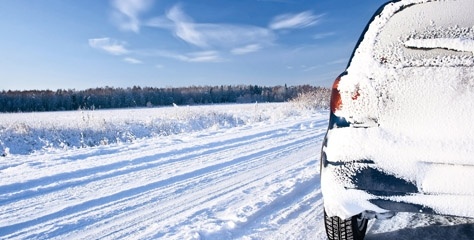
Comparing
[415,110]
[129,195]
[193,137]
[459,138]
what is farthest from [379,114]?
[193,137]

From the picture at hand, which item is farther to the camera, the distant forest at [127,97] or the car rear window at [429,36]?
the distant forest at [127,97]

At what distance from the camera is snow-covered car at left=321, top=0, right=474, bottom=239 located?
1.80 m

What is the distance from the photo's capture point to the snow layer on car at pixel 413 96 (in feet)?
5.91

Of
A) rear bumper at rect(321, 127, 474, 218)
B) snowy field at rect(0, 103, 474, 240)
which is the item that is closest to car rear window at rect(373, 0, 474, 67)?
rear bumper at rect(321, 127, 474, 218)

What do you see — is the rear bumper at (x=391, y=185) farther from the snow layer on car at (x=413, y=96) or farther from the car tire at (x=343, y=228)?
the car tire at (x=343, y=228)

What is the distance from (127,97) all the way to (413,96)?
226ft

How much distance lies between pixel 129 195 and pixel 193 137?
4.87 metres

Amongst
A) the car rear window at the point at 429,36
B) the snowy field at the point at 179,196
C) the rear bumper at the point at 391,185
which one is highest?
the car rear window at the point at 429,36

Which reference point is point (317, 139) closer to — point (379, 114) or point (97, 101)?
point (379, 114)

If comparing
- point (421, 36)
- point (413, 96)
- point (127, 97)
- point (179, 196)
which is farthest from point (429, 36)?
point (127, 97)

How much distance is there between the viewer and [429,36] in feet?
6.75

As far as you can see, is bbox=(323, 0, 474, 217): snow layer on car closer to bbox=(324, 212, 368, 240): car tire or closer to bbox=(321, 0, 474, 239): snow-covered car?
bbox=(321, 0, 474, 239): snow-covered car

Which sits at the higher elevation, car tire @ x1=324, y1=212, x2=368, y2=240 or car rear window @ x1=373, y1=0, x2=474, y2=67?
car rear window @ x1=373, y1=0, x2=474, y2=67

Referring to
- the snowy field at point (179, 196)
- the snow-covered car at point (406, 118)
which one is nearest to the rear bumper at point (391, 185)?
the snow-covered car at point (406, 118)
